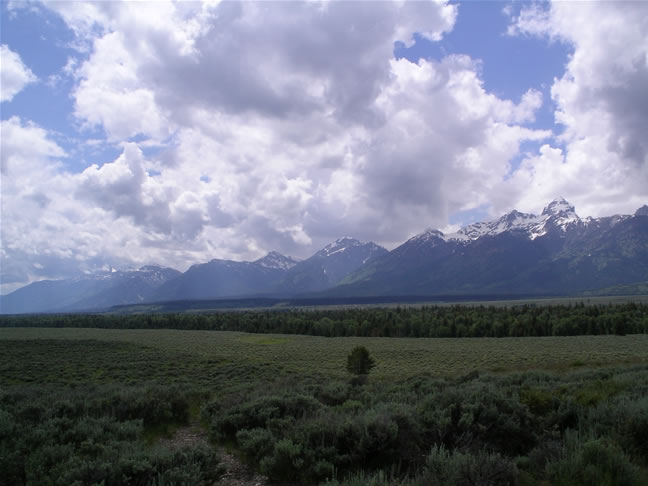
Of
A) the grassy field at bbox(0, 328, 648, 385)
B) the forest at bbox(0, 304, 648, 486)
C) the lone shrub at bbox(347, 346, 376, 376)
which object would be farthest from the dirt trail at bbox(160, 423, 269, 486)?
the lone shrub at bbox(347, 346, 376, 376)

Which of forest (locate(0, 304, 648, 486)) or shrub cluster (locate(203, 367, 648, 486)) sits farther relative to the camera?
forest (locate(0, 304, 648, 486))

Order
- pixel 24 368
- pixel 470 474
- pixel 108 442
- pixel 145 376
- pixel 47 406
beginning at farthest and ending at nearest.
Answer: pixel 24 368, pixel 145 376, pixel 47 406, pixel 108 442, pixel 470 474

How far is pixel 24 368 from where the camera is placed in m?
32.1

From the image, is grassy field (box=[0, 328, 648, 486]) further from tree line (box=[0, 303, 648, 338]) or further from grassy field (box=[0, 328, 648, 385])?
tree line (box=[0, 303, 648, 338])

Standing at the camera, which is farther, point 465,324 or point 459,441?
point 465,324

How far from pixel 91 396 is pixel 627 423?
14.6m

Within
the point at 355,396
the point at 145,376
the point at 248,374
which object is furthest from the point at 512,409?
the point at 145,376

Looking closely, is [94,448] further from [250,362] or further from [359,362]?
[250,362]

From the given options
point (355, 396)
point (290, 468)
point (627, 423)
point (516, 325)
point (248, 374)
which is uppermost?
point (627, 423)

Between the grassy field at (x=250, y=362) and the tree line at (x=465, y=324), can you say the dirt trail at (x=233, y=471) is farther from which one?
the tree line at (x=465, y=324)

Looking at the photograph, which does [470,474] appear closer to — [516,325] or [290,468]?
[290,468]

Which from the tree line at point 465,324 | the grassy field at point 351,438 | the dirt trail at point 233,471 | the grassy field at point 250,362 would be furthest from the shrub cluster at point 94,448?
the tree line at point 465,324

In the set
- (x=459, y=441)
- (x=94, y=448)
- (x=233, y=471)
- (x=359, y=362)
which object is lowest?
(x=359, y=362)

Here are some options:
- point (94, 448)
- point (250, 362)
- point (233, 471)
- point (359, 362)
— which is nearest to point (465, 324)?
point (250, 362)
